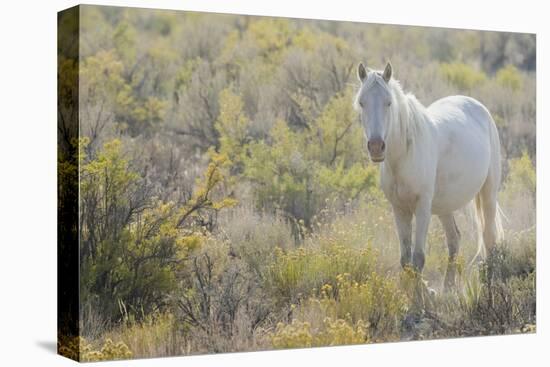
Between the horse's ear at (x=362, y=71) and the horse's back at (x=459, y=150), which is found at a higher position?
the horse's ear at (x=362, y=71)

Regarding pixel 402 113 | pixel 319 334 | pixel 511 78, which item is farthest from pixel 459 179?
pixel 319 334

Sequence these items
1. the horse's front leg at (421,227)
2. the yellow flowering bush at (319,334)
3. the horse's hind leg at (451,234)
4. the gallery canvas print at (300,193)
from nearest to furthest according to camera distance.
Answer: the gallery canvas print at (300,193), the yellow flowering bush at (319,334), the horse's front leg at (421,227), the horse's hind leg at (451,234)

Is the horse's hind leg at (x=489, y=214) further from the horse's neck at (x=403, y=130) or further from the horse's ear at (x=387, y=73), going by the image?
the horse's ear at (x=387, y=73)

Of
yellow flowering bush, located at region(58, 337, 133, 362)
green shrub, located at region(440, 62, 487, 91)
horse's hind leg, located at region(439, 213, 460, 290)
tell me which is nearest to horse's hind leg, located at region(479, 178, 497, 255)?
horse's hind leg, located at region(439, 213, 460, 290)

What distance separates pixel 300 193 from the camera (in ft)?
34.9

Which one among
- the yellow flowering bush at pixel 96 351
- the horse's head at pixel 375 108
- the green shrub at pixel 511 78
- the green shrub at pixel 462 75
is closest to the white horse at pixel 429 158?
the horse's head at pixel 375 108

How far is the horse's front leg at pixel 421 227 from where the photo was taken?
10.2 m

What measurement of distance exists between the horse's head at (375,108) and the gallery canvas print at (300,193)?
0.01m

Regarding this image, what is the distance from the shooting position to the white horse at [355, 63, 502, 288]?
31.2 ft

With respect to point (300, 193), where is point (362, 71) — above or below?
above

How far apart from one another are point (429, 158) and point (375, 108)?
3.46 feet

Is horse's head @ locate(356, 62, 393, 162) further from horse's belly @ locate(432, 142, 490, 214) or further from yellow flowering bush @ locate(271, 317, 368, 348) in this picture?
yellow flowering bush @ locate(271, 317, 368, 348)

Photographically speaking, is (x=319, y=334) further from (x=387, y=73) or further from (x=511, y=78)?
(x=511, y=78)

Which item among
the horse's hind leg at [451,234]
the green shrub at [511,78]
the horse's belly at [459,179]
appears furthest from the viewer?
the green shrub at [511,78]
